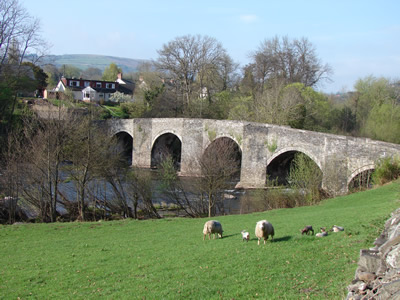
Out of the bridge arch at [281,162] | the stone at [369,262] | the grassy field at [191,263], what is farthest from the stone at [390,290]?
the bridge arch at [281,162]

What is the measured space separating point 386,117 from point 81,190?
2586 centimetres

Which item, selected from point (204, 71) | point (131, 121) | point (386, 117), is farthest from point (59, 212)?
point (204, 71)

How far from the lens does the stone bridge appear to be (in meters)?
21.5

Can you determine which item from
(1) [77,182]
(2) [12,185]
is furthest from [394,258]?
(2) [12,185]

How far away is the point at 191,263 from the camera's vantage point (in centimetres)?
895

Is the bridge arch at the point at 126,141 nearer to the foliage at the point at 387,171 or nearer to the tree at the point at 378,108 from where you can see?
the tree at the point at 378,108

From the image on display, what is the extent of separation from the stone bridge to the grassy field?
817 centimetres

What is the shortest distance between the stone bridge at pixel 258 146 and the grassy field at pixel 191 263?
817cm

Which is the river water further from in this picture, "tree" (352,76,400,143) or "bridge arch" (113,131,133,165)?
"bridge arch" (113,131,133,165)

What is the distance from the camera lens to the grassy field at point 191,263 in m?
7.16

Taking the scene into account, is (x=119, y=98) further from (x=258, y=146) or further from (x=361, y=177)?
(x=361, y=177)

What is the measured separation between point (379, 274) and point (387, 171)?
591 inches

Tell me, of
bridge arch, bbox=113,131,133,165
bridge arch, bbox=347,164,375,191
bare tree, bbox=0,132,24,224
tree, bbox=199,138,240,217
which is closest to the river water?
tree, bbox=199,138,240,217

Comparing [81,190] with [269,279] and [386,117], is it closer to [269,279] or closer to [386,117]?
[269,279]
